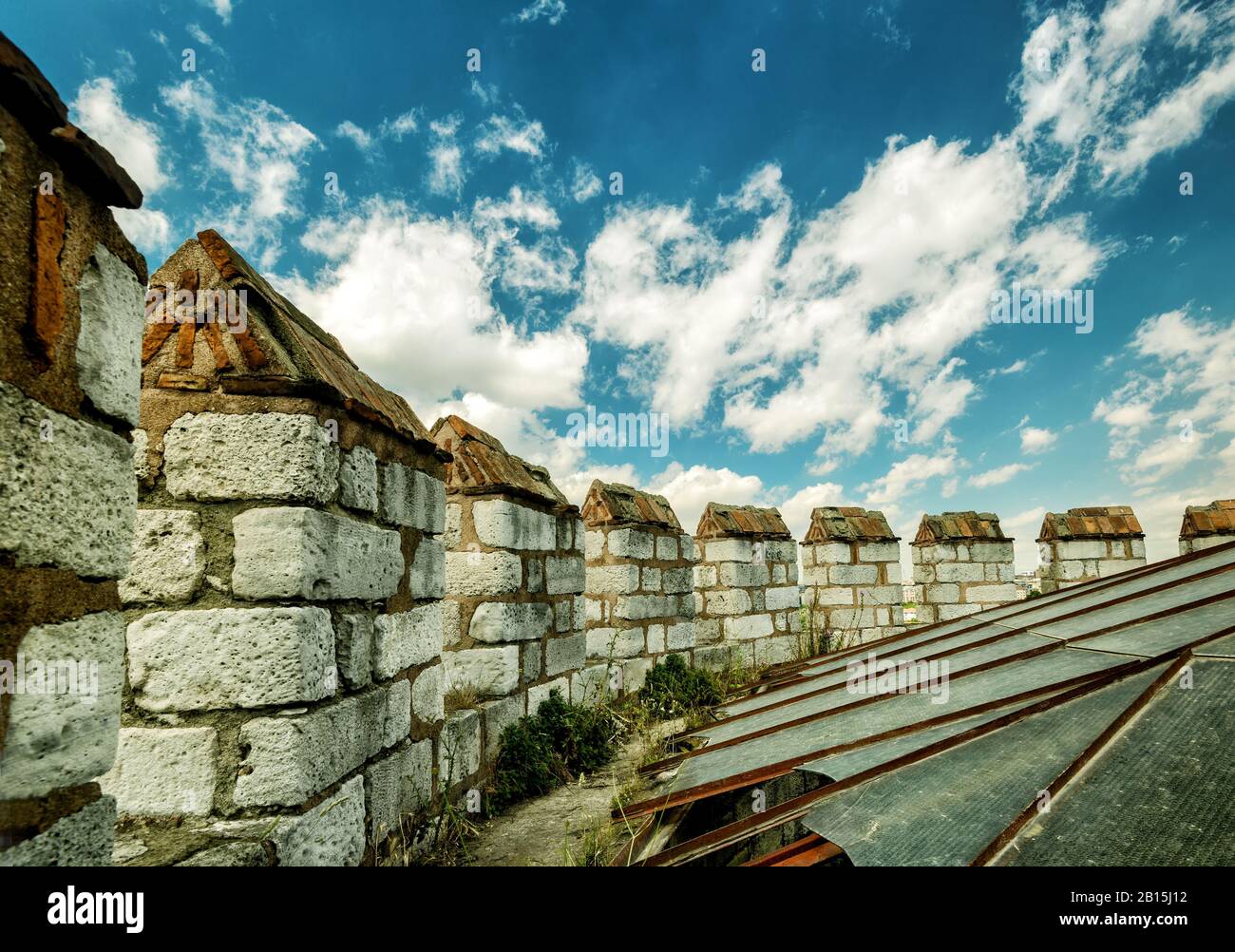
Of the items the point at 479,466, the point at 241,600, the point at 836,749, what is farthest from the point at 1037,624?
the point at 241,600

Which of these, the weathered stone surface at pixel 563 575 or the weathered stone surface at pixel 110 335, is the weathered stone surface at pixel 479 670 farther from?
the weathered stone surface at pixel 110 335

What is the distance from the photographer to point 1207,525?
7.92 meters

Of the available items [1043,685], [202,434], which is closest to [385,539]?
[202,434]

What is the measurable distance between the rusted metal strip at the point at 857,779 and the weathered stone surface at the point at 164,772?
127 cm

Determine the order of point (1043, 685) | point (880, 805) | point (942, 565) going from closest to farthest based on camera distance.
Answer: point (880, 805) → point (1043, 685) → point (942, 565)

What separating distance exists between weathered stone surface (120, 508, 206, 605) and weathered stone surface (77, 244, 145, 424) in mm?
659

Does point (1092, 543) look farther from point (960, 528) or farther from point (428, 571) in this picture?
point (428, 571)

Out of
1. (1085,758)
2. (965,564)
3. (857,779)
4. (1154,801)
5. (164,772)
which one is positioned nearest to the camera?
(1154,801)

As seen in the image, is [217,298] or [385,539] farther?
[385,539]

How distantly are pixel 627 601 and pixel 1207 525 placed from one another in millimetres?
7475
